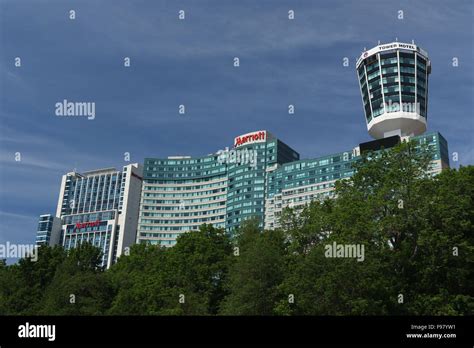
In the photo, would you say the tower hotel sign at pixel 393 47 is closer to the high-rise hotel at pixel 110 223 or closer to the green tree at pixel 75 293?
the high-rise hotel at pixel 110 223

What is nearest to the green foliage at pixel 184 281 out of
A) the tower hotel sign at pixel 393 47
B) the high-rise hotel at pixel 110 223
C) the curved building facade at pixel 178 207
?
the tower hotel sign at pixel 393 47

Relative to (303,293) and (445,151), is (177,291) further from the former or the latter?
(445,151)

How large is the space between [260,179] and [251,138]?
54.4 ft

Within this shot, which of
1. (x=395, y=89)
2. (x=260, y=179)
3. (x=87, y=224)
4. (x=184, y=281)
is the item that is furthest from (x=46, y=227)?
(x=184, y=281)

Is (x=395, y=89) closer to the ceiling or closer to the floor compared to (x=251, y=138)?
closer to the ceiling

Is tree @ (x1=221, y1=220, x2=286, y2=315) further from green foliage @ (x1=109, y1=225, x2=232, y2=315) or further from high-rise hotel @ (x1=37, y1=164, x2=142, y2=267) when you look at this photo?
high-rise hotel @ (x1=37, y1=164, x2=142, y2=267)

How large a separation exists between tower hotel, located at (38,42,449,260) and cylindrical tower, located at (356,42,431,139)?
0.28 metres

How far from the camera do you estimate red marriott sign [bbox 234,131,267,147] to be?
→ 182250 mm

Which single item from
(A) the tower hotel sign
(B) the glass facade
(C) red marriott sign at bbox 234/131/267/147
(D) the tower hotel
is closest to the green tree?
(D) the tower hotel

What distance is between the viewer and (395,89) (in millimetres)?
148625

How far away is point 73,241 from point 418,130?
131 m

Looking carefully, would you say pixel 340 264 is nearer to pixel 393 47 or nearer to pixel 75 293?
pixel 75 293

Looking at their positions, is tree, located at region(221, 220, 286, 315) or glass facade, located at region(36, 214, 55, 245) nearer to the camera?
tree, located at region(221, 220, 286, 315)

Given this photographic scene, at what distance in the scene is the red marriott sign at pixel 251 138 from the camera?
182 meters
